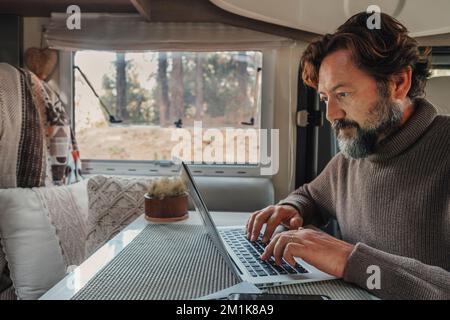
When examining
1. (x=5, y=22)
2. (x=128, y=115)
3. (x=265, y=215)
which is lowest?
(x=265, y=215)

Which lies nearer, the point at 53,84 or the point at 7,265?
the point at 7,265

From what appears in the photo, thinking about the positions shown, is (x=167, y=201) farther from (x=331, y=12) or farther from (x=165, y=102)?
(x=331, y=12)

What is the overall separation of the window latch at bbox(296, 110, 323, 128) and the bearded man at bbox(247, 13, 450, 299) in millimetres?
641

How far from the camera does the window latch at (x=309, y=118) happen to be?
172cm

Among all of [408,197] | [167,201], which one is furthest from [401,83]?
[167,201]

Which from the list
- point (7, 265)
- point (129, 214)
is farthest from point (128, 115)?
point (7, 265)

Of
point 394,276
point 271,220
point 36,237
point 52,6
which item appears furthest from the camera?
point 52,6

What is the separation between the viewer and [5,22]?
177cm

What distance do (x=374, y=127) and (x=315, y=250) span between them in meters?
0.39

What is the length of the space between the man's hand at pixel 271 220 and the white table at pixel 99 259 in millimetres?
178

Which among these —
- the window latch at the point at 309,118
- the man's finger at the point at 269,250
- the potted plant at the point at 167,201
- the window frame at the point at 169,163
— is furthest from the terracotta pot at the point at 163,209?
the window latch at the point at 309,118

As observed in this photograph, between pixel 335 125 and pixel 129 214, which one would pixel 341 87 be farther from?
pixel 129 214

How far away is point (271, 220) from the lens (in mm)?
930
